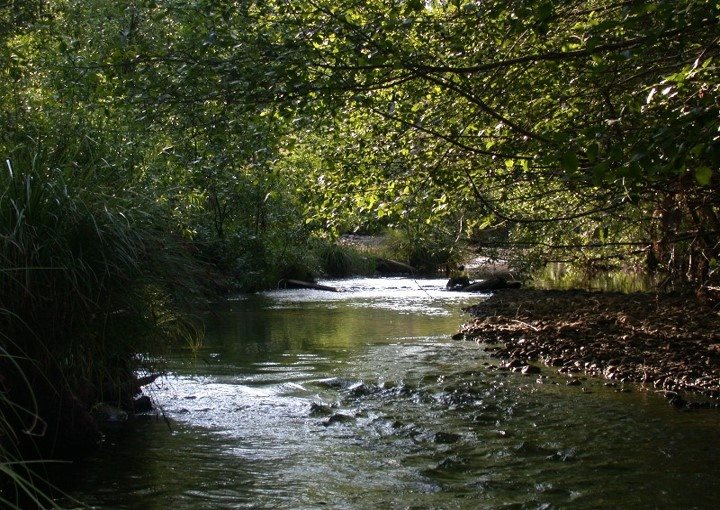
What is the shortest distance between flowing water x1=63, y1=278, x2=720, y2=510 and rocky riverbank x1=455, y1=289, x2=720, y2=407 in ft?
1.71

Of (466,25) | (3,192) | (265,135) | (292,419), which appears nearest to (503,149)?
(466,25)

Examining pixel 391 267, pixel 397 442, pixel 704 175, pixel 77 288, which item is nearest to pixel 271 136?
pixel 397 442

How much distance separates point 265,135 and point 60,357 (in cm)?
414

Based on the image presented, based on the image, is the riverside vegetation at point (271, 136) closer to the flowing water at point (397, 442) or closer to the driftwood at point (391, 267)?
the flowing water at point (397, 442)

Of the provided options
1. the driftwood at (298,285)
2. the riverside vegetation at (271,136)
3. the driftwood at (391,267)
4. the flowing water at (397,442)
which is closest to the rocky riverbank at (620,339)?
the flowing water at (397,442)

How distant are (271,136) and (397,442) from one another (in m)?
3.80

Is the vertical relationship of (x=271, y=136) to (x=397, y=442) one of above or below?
above

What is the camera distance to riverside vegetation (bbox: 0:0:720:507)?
5973 millimetres

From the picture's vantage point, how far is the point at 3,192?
19.7ft

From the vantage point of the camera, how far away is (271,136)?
9.49 meters

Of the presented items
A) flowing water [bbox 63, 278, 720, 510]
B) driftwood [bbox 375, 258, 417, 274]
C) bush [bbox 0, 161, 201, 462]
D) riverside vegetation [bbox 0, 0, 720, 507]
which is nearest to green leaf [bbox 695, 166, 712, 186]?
riverside vegetation [bbox 0, 0, 720, 507]

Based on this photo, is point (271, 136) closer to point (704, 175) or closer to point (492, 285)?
point (704, 175)

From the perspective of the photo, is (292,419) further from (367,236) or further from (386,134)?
(367,236)

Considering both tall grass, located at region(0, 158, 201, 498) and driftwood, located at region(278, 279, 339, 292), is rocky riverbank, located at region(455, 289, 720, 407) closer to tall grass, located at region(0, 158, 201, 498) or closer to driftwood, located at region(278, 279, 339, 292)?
tall grass, located at region(0, 158, 201, 498)
